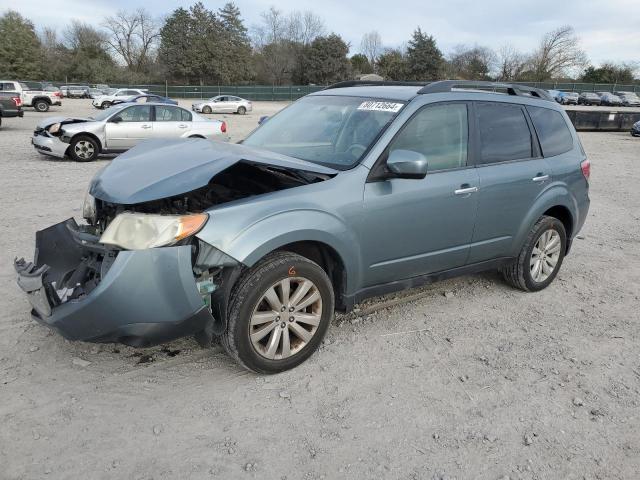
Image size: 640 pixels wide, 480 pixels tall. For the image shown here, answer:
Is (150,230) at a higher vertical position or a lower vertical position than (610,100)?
lower

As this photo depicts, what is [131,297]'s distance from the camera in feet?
9.22

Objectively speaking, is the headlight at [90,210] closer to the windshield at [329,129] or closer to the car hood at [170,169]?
the car hood at [170,169]

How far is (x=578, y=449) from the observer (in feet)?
9.27

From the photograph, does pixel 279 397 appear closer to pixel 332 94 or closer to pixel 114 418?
pixel 114 418

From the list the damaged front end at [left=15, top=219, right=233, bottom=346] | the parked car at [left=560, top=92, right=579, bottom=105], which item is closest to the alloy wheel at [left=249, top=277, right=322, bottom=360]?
the damaged front end at [left=15, top=219, right=233, bottom=346]

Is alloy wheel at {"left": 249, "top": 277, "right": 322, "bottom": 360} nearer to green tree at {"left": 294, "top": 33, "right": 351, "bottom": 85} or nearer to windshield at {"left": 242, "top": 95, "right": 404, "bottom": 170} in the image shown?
windshield at {"left": 242, "top": 95, "right": 404, "bottom": 170}

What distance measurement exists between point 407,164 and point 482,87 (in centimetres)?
158

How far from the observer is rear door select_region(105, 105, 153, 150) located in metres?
13.0

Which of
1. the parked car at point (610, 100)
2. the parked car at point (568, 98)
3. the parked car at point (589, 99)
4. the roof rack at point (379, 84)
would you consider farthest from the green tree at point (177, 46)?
the roof rack at point (379, 84)

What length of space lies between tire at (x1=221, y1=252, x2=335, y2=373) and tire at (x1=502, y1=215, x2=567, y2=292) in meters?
2.23

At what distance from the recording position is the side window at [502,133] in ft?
14.2

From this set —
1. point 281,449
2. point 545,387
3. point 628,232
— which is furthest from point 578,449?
point 628,232

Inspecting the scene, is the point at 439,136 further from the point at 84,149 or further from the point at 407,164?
the point at 84,149

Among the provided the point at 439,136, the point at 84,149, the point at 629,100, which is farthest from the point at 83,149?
the point at 629,100
